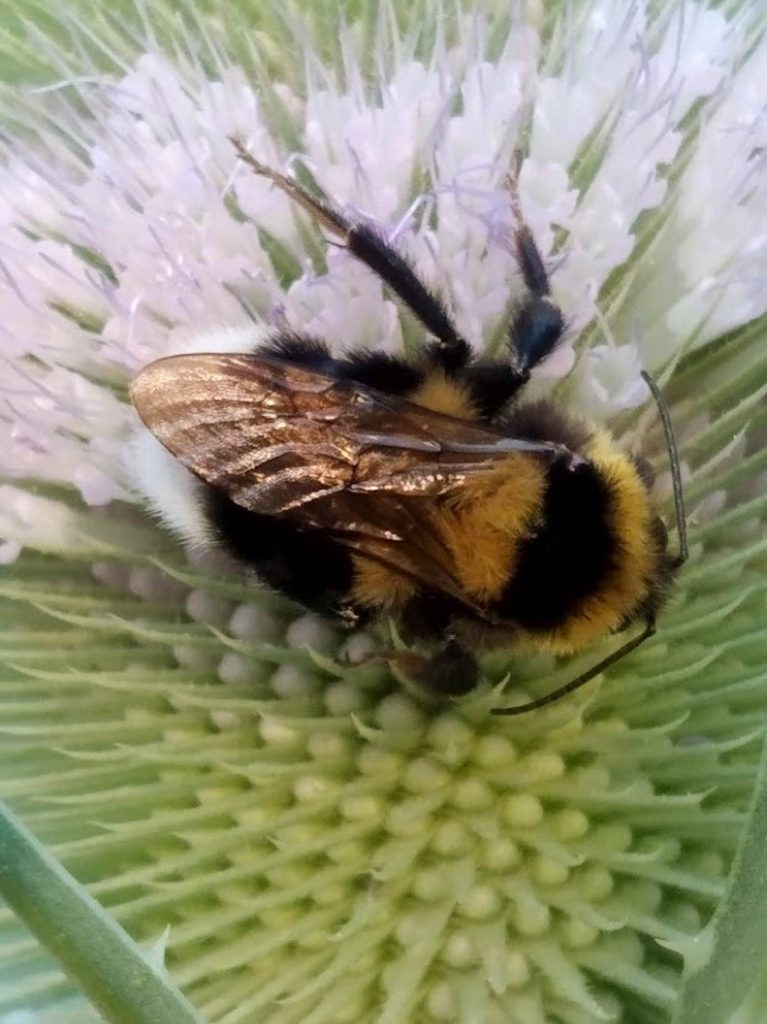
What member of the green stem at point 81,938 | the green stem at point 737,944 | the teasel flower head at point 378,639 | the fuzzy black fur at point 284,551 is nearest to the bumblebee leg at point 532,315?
the teasel flower head at point 378,639

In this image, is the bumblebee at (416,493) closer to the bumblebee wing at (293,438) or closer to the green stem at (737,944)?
the bumblebee wing at (293,438)

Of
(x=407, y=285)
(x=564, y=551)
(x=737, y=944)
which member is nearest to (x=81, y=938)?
(x=737, y=944)

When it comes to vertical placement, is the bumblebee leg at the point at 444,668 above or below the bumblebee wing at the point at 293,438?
below

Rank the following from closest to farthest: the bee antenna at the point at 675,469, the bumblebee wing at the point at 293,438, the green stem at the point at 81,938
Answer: the green stem at the point at 81,938
the bumblebee wing at the point at 293,438
the bee antenna at the point at 675,469

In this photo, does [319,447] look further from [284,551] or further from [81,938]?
[81,938]

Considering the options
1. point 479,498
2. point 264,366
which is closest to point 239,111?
point 264,366

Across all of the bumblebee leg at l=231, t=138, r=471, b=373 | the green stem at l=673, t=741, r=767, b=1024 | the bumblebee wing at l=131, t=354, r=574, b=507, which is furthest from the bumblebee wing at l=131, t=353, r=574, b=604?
the green stem at l=673, t=741, r=767, b=1024
